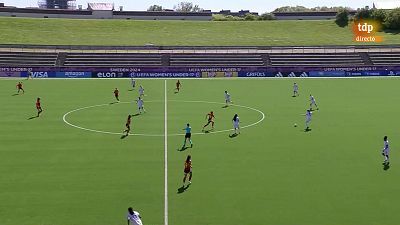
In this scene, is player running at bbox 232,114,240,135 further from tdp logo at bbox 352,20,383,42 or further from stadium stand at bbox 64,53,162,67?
tdp logo at bbox 352,20,383,42

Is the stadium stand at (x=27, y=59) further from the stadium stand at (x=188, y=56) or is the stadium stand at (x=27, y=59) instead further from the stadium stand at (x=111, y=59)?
the stadium stand at (x=111, y=59)

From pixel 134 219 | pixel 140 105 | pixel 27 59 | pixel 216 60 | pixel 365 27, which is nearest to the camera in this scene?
pixel 134 219

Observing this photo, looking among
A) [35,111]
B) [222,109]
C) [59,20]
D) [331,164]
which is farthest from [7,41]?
[331,164]

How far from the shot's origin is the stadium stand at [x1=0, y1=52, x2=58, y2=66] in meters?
74.6

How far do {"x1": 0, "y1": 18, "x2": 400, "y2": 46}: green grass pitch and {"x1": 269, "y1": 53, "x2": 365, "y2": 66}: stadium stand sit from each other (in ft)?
63.4

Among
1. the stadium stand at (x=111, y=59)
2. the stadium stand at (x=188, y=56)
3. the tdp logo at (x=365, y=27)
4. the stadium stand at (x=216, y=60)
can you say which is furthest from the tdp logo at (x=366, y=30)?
the stadium stand at (x=111, y=59)

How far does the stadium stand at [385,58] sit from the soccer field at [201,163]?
3578cm

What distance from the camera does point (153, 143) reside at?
29594mm

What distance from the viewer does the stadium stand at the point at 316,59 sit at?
78.9 m

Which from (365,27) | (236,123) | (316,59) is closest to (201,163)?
(236,123)

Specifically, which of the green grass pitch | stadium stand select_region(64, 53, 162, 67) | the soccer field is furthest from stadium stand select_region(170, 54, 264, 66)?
the soccer field

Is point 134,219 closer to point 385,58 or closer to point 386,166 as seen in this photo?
point 386,166

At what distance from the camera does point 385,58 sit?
8100cm

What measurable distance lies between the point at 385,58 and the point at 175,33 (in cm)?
4702
